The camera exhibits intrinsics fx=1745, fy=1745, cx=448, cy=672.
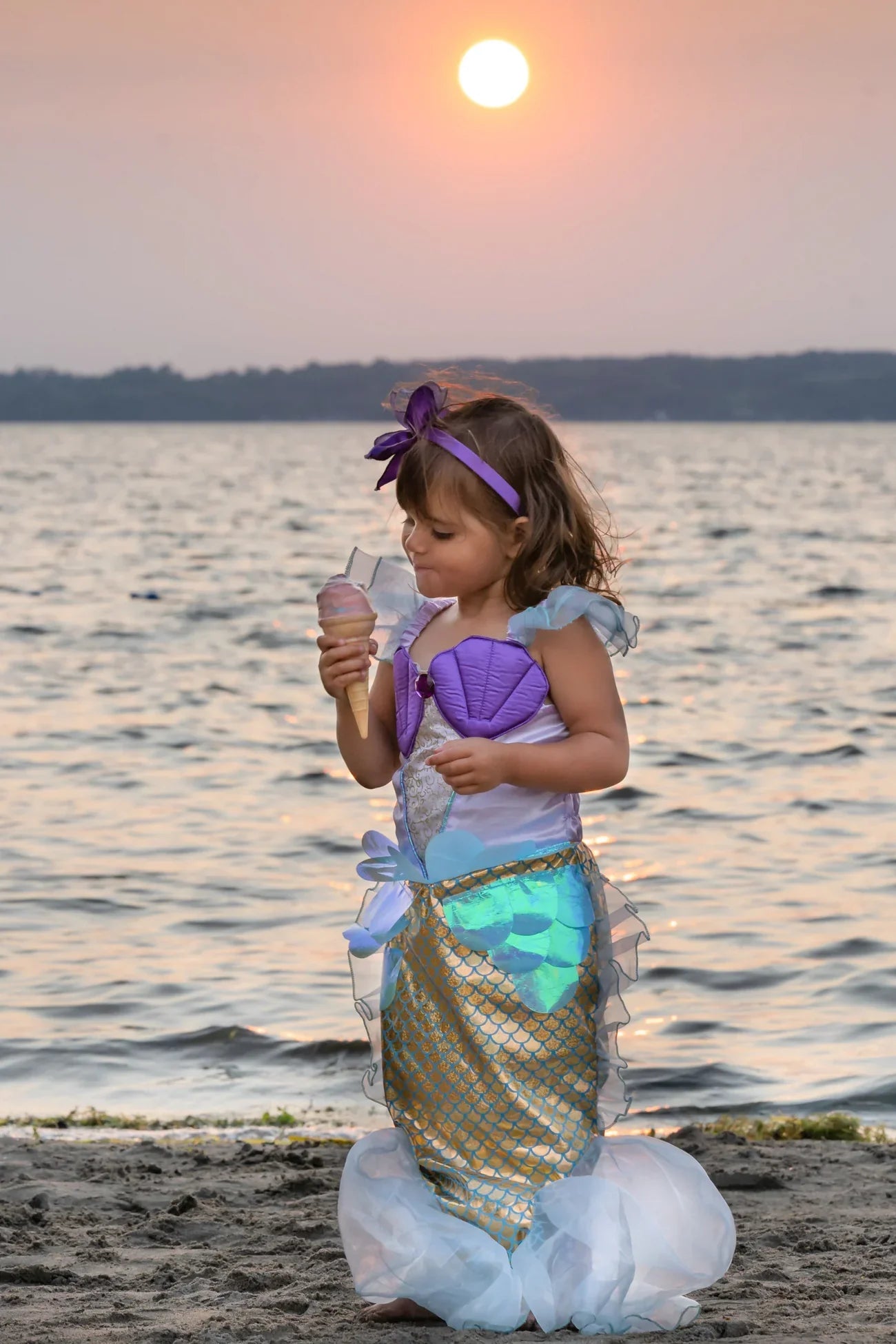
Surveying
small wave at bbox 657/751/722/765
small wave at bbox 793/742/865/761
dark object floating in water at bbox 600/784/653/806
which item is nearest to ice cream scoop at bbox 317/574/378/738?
dark object floating in water at bbox 600/784/653/806

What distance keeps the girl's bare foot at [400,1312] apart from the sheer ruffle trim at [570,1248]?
0.13ft

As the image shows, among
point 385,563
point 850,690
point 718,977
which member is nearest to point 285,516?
point 850,690

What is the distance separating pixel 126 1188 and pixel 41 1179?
25 centimetres

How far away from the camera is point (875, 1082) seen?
6.06m

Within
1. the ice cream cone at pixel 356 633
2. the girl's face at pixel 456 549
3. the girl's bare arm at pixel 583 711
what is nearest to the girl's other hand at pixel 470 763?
the girl's bare arm at pixel 583 711

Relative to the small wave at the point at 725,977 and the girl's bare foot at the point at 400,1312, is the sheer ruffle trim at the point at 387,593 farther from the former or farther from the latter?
the small wave at the point at 725,977

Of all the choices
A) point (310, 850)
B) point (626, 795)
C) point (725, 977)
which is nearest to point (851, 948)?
point (725, 977)

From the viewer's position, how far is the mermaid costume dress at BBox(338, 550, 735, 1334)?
3.11 meters

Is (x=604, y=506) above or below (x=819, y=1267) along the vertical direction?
above

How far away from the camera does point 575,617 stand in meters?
3.22

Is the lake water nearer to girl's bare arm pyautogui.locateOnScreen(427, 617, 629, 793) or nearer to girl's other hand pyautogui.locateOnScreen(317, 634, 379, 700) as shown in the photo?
girl's bare arm pyautogui.locateOnScreen(427, 617, 629, 793)

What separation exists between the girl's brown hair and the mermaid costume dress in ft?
0.35

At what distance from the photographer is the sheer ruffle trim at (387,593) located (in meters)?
3.56

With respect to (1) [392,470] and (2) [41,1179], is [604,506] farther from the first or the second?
(2) [41,1179]
